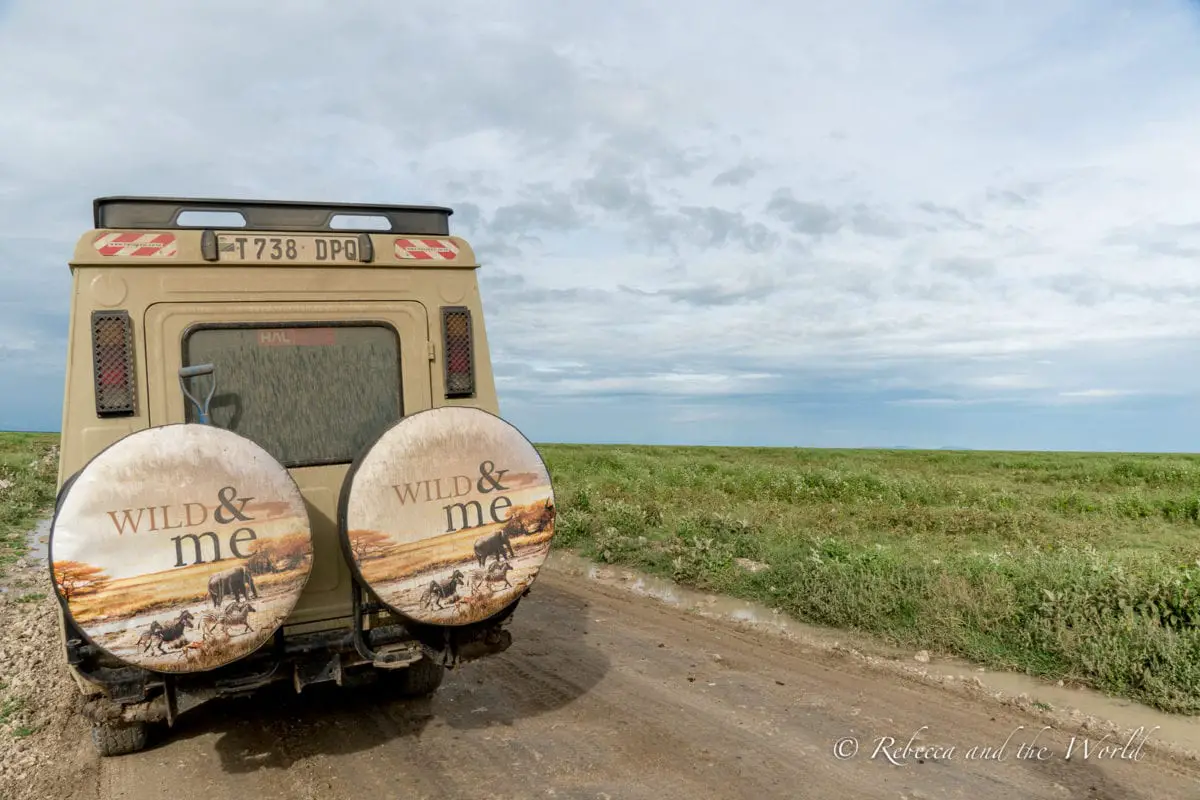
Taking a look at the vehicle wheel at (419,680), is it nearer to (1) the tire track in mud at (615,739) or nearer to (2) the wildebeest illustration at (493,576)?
(1) the tire track in mud at (615,739)

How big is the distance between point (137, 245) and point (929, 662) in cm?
696

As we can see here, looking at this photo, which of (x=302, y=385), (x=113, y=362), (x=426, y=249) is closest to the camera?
(x=113, y=362)

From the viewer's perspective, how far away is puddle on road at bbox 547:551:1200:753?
584 centimetres

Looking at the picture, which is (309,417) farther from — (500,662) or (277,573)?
(500,662)

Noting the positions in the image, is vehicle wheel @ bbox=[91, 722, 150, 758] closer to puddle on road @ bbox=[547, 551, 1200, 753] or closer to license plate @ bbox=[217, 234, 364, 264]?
license plate @ bbox=[217, 234, 364, 264]

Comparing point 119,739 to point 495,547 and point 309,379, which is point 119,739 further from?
point 495,547

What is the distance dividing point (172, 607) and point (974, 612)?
266 inches

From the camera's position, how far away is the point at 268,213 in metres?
5.42

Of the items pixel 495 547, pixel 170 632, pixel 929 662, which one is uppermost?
pixel 495 547

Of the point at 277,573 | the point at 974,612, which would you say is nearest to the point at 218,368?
the point at 277,573

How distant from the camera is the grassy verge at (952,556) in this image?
684cm

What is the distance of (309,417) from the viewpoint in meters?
5.24

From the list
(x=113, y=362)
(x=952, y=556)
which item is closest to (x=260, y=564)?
(x=113, y=362)

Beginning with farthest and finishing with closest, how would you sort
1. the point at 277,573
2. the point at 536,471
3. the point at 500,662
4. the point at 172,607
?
the point at 500,662, the point at 536,471, the point at 277,573, the point at 172,607
